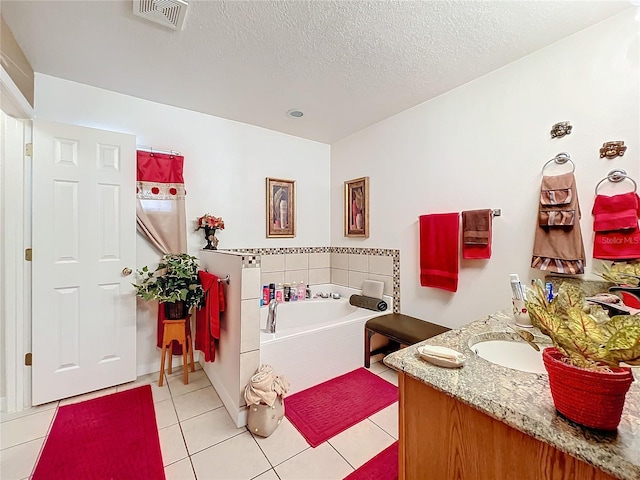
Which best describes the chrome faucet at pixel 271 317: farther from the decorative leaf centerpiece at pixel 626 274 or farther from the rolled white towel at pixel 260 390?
the decorative leaf centerpiece at pixel 626 274

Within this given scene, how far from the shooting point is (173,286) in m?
2.16

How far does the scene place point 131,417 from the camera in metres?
1.85

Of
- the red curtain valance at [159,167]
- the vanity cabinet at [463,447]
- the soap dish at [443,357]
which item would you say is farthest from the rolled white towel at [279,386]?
the red curtain valance at [159,167]

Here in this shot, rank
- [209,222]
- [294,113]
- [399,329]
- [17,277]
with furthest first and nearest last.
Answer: [294,113]
[209,222]
[399,329]
[17,277]

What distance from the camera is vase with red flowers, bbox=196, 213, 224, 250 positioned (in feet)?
8.43

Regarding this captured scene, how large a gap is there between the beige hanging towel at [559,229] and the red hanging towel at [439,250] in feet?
1.77

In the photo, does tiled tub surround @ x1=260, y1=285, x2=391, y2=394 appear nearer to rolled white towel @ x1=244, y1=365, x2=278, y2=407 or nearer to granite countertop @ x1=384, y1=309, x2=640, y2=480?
rolled white towel @ x1=244, y1=365, x2=278, y2=407

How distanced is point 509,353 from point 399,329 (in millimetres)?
1161

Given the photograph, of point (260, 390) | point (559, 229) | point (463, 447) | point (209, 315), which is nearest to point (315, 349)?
point (260, 390)

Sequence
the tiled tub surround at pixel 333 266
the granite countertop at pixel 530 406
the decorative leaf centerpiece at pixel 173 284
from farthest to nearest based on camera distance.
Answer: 1. the tiled tub surround at pixel 333 266
2. the decorative leaf centerpiece at pixel 173 284
3. the granite countertop at pixel 530 406

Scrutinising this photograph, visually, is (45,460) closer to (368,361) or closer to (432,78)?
(368,361)

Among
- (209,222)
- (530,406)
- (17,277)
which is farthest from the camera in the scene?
(209,222)

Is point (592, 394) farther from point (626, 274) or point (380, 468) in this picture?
point (380, 468)

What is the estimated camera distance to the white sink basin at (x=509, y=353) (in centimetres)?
112
